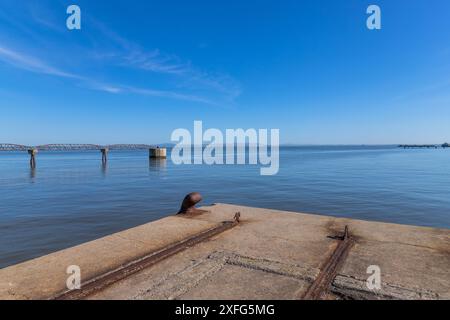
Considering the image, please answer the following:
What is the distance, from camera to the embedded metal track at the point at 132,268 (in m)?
3.32

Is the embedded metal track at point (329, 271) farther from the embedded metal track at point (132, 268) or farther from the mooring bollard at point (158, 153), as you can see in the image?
the mooring bollard at point (158, 153)

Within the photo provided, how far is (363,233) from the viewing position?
19.7 ft

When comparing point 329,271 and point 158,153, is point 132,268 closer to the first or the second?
point 329,271

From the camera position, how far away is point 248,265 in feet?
13.9

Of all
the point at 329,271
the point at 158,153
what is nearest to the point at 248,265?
the point at 329,271

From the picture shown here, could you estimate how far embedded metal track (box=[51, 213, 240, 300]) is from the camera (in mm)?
3324

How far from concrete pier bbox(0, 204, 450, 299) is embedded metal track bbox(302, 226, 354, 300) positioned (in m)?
0.01

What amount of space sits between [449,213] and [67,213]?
17757mm

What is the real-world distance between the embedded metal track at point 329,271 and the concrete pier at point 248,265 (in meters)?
0.01

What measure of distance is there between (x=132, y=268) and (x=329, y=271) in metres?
2.84

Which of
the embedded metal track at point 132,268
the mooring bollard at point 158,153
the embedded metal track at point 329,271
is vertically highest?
the mooring bollard at point 158,153

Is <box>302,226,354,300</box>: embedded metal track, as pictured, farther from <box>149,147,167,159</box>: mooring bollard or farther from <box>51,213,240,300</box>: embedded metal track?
<box>149,147,167,159</box>: mooring bollard

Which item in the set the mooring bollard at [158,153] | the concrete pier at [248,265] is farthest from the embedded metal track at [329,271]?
the mooring bollard at [158,153]

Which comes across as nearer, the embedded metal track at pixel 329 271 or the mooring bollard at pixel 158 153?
the embedded metal track at pixel 329 271
